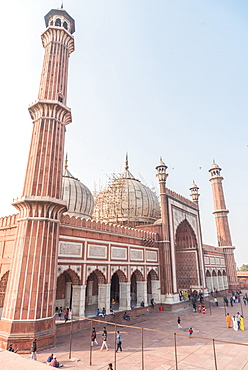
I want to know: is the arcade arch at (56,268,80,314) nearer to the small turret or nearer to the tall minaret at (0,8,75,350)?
the tall minaret at (0,8,75,350)

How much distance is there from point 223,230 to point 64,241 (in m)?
25.6

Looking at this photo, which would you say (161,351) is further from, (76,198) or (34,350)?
(76,198)

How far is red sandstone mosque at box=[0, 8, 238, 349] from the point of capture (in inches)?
383

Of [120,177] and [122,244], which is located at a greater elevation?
[120,177]

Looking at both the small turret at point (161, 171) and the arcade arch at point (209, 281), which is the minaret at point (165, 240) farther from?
the arcade arch at point (209, 281)

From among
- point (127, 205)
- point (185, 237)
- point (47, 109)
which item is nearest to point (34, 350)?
point (47, 109)

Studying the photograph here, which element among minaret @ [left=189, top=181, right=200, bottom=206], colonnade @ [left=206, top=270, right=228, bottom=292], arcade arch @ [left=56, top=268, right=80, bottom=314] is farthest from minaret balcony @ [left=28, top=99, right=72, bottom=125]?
colonnade @ [left=206, top=270, right=228, bottom=292]

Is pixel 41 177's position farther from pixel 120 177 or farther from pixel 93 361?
pixel 120 177

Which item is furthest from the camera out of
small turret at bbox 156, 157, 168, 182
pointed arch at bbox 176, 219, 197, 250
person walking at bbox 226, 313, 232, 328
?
pointed arch at bbox 176, 219, 197, 250

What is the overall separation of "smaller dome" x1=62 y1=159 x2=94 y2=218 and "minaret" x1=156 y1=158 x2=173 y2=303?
649 centimetres

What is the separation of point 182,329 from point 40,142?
11.8 metres

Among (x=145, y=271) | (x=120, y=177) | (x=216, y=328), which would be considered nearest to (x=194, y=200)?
(x=120, y=177)

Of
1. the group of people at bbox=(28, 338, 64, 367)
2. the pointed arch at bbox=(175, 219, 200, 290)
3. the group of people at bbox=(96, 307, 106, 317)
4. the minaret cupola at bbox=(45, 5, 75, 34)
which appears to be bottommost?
the group of people at bbox=(28, 338, 64, 367)

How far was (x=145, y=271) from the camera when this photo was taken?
17922 mm
